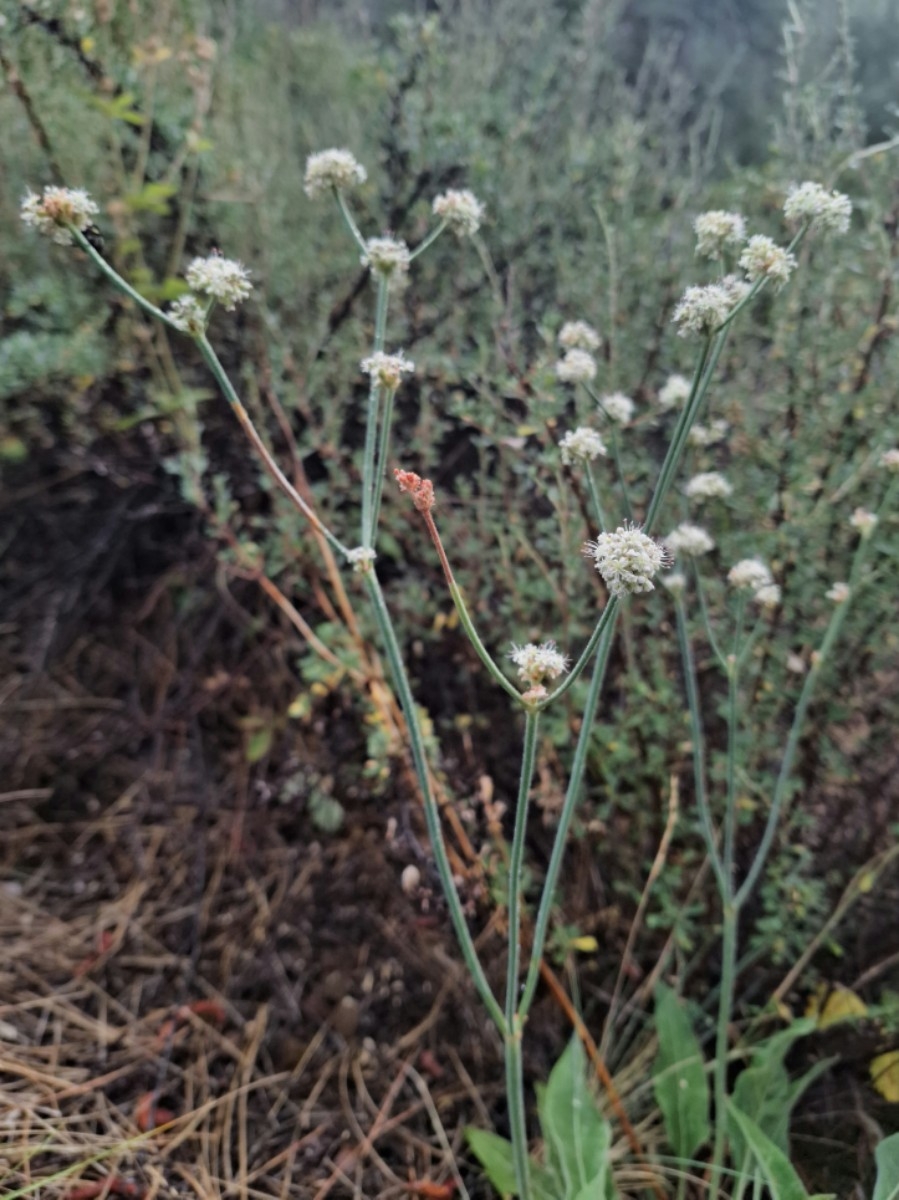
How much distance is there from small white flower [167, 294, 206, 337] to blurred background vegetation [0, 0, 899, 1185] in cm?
58

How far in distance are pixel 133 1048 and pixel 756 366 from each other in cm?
196

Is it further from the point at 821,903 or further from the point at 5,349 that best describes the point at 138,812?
the point at 821,903

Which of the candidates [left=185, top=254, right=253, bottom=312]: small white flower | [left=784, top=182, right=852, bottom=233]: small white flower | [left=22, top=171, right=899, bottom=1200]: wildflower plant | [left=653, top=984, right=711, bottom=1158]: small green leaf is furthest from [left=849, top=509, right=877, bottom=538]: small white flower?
[left=185, top=254, right=253, bottom=312]: small white flower

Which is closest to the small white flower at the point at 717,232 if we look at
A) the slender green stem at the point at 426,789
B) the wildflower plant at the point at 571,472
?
the wildflower plant at the point at 571,472

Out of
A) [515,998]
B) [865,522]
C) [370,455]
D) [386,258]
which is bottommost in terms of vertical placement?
[515,998]

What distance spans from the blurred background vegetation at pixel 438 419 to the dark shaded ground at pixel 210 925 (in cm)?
2

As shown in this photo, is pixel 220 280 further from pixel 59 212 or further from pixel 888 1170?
pixel 888 1170

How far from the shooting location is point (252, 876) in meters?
2.00

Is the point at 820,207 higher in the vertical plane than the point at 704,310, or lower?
higher

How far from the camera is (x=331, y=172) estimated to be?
1278mm

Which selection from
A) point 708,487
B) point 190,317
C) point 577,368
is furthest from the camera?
point 708,487

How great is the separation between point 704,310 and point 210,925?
1585mm

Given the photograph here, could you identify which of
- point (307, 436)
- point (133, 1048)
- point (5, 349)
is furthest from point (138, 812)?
point (5, 349)

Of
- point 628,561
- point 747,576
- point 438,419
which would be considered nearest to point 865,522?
Answer: point 747,576
